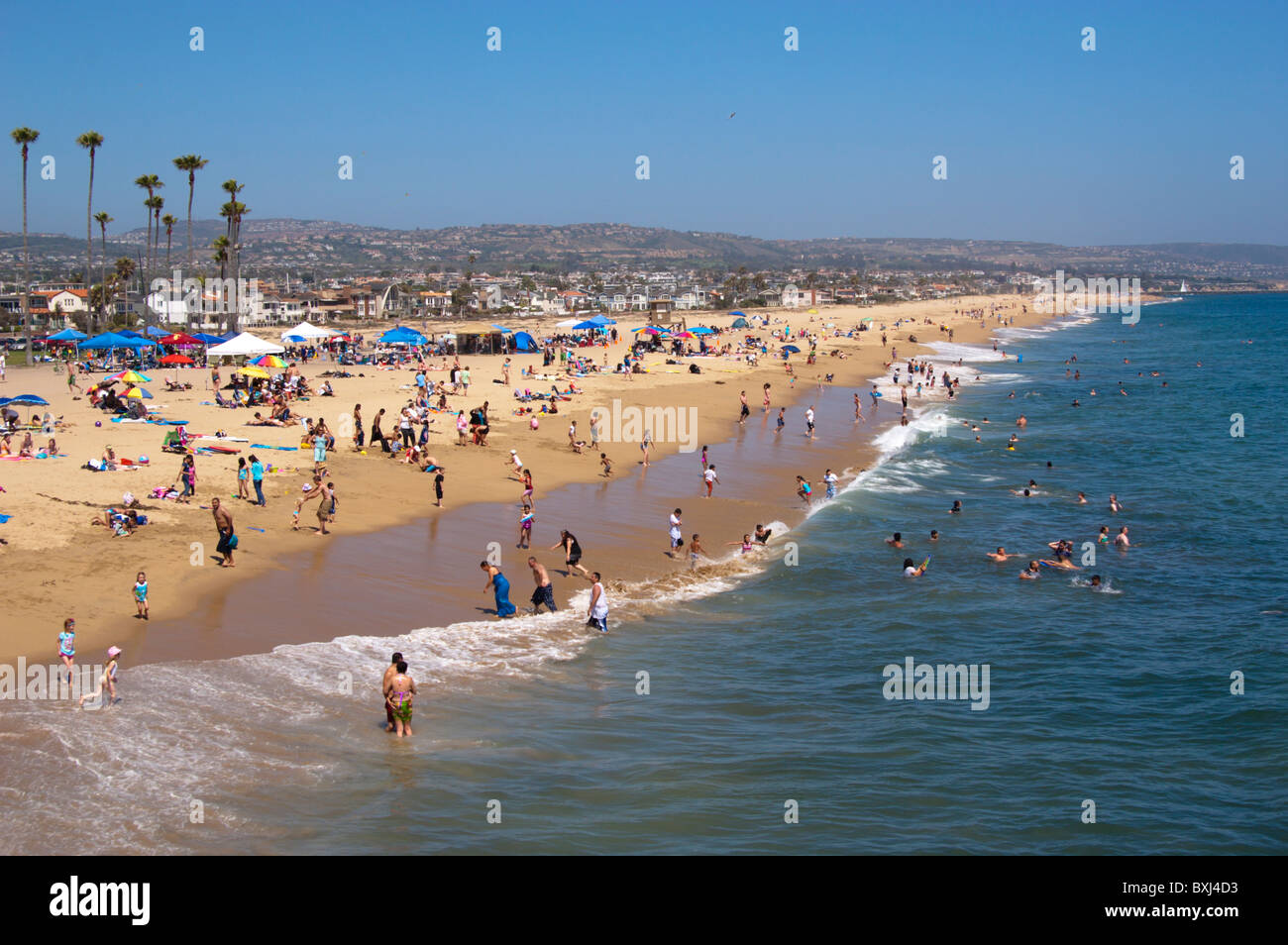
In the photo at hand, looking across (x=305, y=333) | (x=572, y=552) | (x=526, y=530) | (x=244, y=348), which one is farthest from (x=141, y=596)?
(x=305, y=333)

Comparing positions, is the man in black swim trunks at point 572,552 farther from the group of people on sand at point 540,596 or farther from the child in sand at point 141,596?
the child in sand at point 141,596

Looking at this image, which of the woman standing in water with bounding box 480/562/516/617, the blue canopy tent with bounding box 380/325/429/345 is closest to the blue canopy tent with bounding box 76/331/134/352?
the blue canopy tent with bounding box 380/325/429/345

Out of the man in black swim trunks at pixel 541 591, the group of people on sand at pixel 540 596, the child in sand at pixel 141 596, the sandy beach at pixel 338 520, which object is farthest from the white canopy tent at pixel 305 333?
the child in sand at pixel 141 596

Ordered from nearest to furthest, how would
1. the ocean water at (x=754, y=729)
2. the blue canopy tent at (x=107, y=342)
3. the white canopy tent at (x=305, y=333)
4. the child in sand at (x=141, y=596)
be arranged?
the ocean water at (x=754, y=729), the child in sand at (x=141, y=596), the blue canopy tent at (x=107, y=342), the white canopy tent at (x=305, y=333)

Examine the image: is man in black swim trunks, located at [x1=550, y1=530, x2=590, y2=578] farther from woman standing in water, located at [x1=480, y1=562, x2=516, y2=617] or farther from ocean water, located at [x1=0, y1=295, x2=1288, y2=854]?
woman standing in water, located at [x1=480, y1=562, x2=516, y2=617]

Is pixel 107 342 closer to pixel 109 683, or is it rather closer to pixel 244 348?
pixel 244 348

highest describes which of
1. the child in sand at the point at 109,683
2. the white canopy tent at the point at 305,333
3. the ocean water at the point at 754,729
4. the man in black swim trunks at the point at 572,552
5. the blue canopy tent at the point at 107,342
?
the white canopy tent at the point at 305,333
